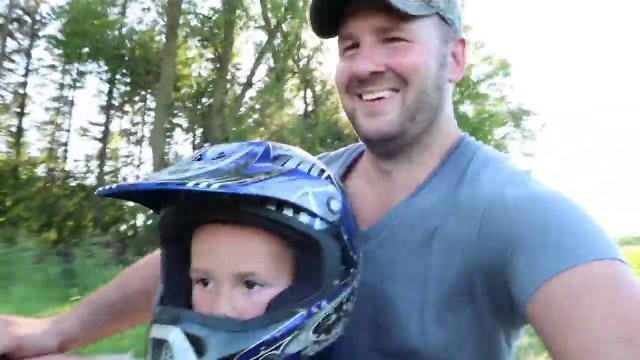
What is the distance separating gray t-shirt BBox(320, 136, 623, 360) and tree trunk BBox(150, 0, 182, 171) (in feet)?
38.7

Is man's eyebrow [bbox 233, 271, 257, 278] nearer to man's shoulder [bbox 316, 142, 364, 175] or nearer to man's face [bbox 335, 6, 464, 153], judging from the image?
man's face [bbox 335, 6, 464, 153]

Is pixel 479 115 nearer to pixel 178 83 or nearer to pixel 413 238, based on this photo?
pixel 178 83

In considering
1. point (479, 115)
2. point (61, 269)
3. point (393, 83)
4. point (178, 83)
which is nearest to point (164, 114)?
point (178, 83)

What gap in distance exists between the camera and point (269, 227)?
83.4 inches

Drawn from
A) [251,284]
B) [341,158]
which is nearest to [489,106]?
[341,158]

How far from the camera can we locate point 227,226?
2.19 meters

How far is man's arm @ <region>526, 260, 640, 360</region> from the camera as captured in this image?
5.92 feet

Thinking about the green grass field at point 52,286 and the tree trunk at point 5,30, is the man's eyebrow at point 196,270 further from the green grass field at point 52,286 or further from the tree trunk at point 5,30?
the tree trunk at point 5,30

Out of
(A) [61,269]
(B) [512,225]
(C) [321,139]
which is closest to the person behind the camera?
(B) [512,225]

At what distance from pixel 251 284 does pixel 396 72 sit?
612 millimetres

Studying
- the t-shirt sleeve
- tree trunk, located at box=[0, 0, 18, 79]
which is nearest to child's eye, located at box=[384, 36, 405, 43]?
the t-shirt sleeve

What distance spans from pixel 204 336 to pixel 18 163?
1294cm

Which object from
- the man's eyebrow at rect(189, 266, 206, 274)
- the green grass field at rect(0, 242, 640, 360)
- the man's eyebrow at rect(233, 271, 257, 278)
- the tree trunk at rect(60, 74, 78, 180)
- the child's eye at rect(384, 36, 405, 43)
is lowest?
the green grass field at rect(0, 242, 640, 360)

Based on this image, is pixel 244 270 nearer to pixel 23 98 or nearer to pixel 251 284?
pixel 251 284
